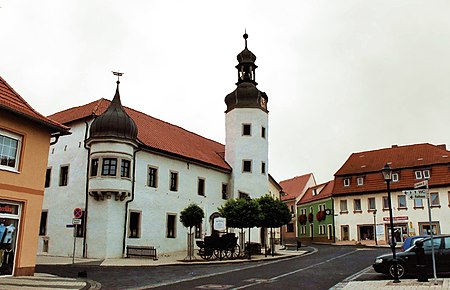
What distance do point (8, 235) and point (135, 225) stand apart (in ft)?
51.7

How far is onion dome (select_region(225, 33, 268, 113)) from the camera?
139 feet

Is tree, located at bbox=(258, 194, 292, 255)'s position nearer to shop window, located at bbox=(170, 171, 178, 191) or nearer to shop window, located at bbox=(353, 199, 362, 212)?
shop window, located at bbox=(170, 171, 178, 191)

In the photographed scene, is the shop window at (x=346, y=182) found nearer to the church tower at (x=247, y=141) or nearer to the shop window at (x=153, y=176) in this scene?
the church tower at (x=247, y=141)

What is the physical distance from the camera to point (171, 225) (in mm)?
34469

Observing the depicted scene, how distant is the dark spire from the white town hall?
64 millimetres

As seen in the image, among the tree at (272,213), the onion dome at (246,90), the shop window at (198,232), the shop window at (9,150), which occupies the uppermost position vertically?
the onion dome at (246,90)

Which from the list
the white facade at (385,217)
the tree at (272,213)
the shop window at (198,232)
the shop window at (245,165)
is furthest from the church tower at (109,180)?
the white facade at (385,217)

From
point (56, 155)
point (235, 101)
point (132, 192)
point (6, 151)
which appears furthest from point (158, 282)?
point (235, 101)

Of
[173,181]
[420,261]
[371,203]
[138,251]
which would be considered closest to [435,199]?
[371,203]

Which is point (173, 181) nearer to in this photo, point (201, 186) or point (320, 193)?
point (201, 186)

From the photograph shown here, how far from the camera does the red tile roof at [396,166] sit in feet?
166

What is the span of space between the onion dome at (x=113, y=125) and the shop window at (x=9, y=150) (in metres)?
13.0

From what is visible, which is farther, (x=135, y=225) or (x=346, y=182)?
(x=346, y=182)

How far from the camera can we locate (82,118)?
31391 millimetres
